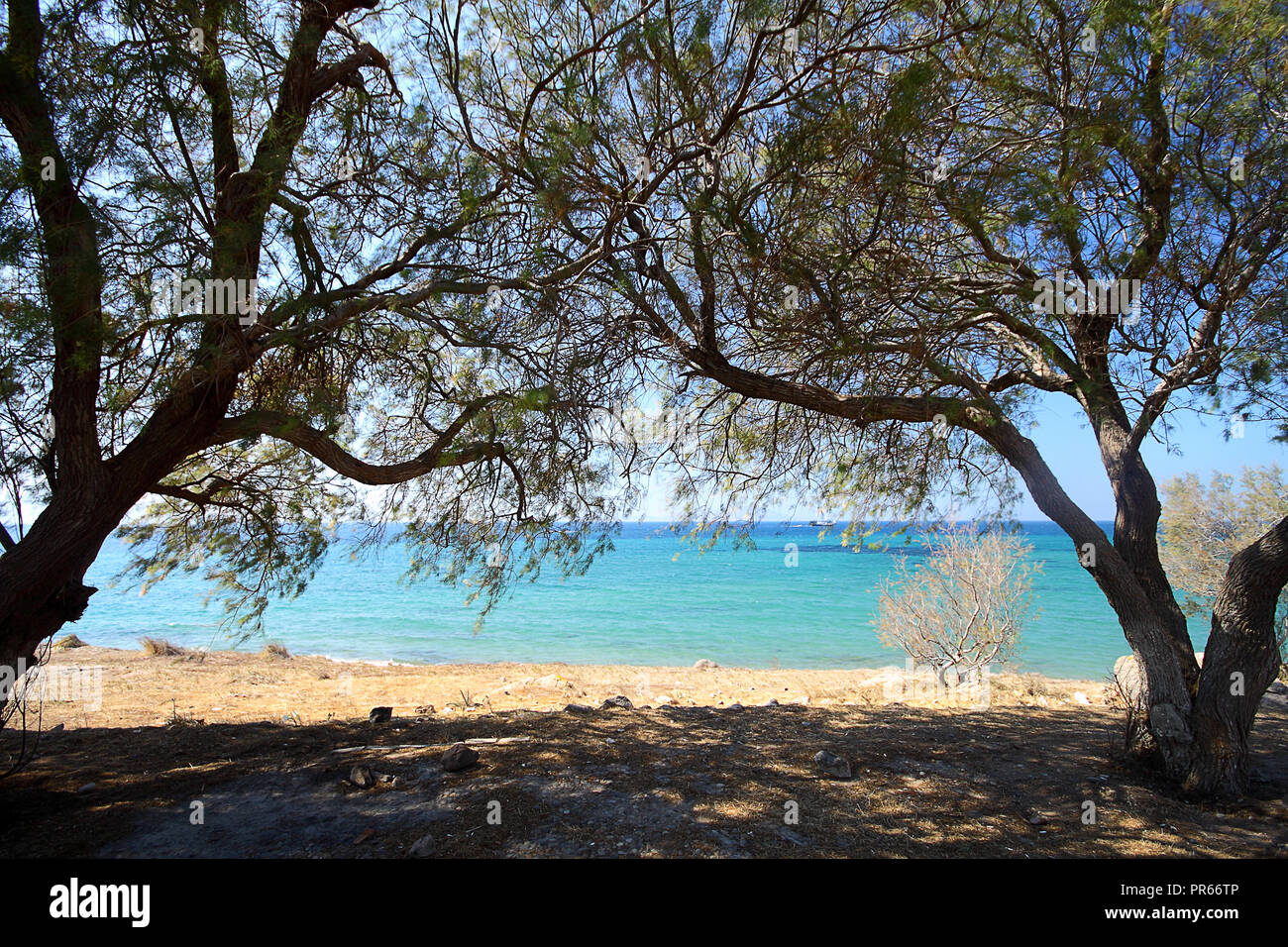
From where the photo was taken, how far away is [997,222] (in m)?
3.89

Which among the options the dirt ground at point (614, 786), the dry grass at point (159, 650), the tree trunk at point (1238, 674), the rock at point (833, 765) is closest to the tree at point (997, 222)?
the tree trunk at point (1238, 674)

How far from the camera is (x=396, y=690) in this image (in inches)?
305

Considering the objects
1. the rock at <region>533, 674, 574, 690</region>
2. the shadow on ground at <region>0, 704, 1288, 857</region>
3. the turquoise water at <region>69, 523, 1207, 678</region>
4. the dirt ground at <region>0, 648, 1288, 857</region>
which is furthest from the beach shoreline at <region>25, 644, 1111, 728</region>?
the shadow on ground at <region>0, 704, 1288, 857</region>

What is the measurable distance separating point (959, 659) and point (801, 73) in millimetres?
8503

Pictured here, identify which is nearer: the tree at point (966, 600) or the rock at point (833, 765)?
the rock at point (833, 765)

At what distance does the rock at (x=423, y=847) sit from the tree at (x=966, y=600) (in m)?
7.86

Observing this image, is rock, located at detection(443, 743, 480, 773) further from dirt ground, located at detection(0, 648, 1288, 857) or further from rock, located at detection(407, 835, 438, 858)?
rock, located at detection(407, 835, 438, 858)

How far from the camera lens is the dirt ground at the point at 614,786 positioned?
9.70 feet

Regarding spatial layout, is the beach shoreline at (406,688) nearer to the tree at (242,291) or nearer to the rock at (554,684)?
the rock at (554,684)

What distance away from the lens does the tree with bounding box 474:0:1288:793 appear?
10.9ft

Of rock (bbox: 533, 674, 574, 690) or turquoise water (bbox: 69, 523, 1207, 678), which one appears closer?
rock (bbox: 533, 674, 574, 690)

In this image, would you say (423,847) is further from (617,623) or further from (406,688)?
(617,623)

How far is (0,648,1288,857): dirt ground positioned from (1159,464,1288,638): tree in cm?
459

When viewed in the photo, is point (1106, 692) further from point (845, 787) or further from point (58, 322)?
point (58, 322)
